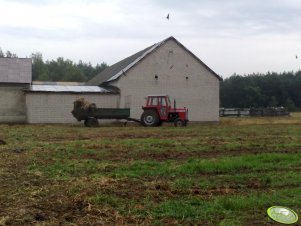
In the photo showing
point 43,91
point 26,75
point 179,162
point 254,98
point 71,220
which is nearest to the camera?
point 71,220

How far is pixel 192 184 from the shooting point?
25.0ft

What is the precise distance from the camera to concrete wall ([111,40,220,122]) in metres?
33.4

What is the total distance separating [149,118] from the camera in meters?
27.2

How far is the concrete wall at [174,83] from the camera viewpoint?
110 ft

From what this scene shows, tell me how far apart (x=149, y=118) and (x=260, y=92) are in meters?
64.7

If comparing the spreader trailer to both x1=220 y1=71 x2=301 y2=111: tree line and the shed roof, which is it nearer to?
the shed roof

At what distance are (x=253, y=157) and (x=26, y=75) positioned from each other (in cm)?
2601

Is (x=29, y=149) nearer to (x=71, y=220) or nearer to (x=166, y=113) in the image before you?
(x=71, y=220)

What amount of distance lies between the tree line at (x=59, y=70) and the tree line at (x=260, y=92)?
2969cm

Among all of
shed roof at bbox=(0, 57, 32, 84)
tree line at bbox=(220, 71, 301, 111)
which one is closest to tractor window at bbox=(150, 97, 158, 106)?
shed roof at bbox=(0, 57, 32, 84)

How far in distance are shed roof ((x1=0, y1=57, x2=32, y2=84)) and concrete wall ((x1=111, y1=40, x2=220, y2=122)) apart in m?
6.56

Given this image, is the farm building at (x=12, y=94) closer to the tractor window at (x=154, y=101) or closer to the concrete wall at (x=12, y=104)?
the concrete wall at (x=12, y=104)

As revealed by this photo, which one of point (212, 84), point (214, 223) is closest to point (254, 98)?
point (212, 84)

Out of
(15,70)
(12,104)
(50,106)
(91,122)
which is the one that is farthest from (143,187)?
(15,70)
